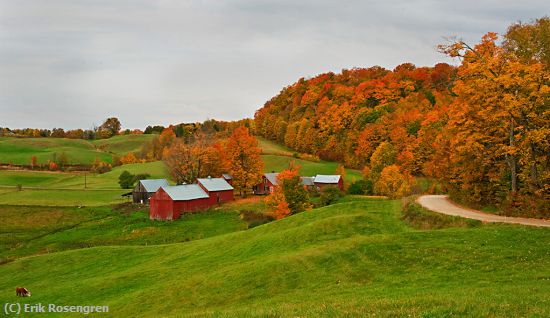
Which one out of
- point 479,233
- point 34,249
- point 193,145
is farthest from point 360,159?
point 479,233

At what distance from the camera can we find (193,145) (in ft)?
290

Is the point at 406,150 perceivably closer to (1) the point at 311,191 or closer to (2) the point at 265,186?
(1) the point at 311,191

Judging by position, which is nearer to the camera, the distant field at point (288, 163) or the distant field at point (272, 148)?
the distant field at point (288, 163)

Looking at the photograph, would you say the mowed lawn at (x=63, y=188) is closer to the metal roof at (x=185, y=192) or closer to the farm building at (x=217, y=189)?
the metal roof at (x=185, y=192)

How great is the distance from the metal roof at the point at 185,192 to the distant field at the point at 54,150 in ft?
289

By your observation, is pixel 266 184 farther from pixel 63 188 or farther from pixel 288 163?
pixel 63 188

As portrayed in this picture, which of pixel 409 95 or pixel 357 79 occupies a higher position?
pixel 357 79

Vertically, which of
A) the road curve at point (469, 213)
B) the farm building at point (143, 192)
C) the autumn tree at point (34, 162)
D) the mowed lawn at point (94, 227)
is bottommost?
the mowed lawn at point (94, 227)

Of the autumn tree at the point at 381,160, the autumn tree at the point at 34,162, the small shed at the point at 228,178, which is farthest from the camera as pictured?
the autumn tree at the point at 34,162

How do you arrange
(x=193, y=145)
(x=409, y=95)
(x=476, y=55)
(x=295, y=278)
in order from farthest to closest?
(x=409, y=95) < (x=193, y=145) < (x=476, y=55) < (x=295, y=278)

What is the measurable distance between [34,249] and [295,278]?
37.9 metres

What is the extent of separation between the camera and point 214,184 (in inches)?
2938

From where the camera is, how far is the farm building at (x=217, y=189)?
7219 cm

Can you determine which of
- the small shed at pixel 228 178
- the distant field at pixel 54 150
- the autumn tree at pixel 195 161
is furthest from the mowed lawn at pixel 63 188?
the distant field at pixel 54 150
